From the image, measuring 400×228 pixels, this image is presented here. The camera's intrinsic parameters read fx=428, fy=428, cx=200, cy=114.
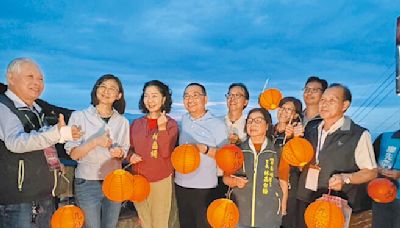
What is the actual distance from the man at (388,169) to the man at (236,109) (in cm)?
151

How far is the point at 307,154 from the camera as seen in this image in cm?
400

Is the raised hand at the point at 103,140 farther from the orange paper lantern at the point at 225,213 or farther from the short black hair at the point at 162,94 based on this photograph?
the orange paper lantern at the point at 225,213

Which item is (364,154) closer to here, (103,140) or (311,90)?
(311,90)

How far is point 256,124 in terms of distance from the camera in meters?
4.13

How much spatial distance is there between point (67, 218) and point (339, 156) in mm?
2542

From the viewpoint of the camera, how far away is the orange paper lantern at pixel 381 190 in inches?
170

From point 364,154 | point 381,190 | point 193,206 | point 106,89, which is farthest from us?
point 193,206

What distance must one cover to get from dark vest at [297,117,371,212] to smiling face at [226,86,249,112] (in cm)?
112

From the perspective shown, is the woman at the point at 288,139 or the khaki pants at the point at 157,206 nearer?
the woman at the point at 288,139

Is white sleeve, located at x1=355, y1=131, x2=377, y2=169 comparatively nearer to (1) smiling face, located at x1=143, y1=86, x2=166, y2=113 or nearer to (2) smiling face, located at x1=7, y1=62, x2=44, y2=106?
(1) smiling face, located at x1=143, y1=86, x2=166, y2=113

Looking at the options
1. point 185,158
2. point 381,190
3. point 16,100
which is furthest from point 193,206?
point 16,100

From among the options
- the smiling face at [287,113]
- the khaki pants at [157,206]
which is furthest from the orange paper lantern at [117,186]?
the smiling face at [287,113]

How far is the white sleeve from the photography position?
3.85 meters

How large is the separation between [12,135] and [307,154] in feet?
8.42
